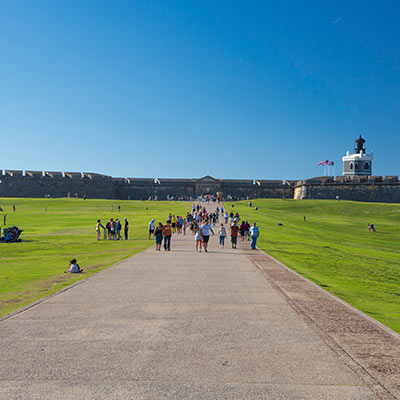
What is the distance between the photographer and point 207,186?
79312 mm

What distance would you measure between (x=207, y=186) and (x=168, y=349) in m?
74.3

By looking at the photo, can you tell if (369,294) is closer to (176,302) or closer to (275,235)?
(176,302)

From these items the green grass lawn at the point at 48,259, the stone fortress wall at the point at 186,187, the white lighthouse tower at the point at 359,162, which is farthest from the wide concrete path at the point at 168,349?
the white lighthouse tower at the point at 359,162

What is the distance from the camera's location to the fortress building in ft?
240

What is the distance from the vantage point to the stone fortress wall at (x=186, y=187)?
240ft

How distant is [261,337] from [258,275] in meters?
5.52

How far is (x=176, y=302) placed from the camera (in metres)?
7.85

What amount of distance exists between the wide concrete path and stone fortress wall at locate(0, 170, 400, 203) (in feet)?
228

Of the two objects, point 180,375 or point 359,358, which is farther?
point 359,358

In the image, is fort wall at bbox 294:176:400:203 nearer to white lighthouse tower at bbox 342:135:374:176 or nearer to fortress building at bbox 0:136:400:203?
fortress building at bbox 0:136:400:203

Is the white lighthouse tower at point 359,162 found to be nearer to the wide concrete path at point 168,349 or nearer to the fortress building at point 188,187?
the fortress building at point 188,187

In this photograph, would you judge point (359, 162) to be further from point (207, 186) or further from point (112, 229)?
point (112, 229)

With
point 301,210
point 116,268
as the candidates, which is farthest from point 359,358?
point 301,210

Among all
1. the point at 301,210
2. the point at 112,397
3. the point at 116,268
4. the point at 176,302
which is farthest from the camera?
the point at 301,210
